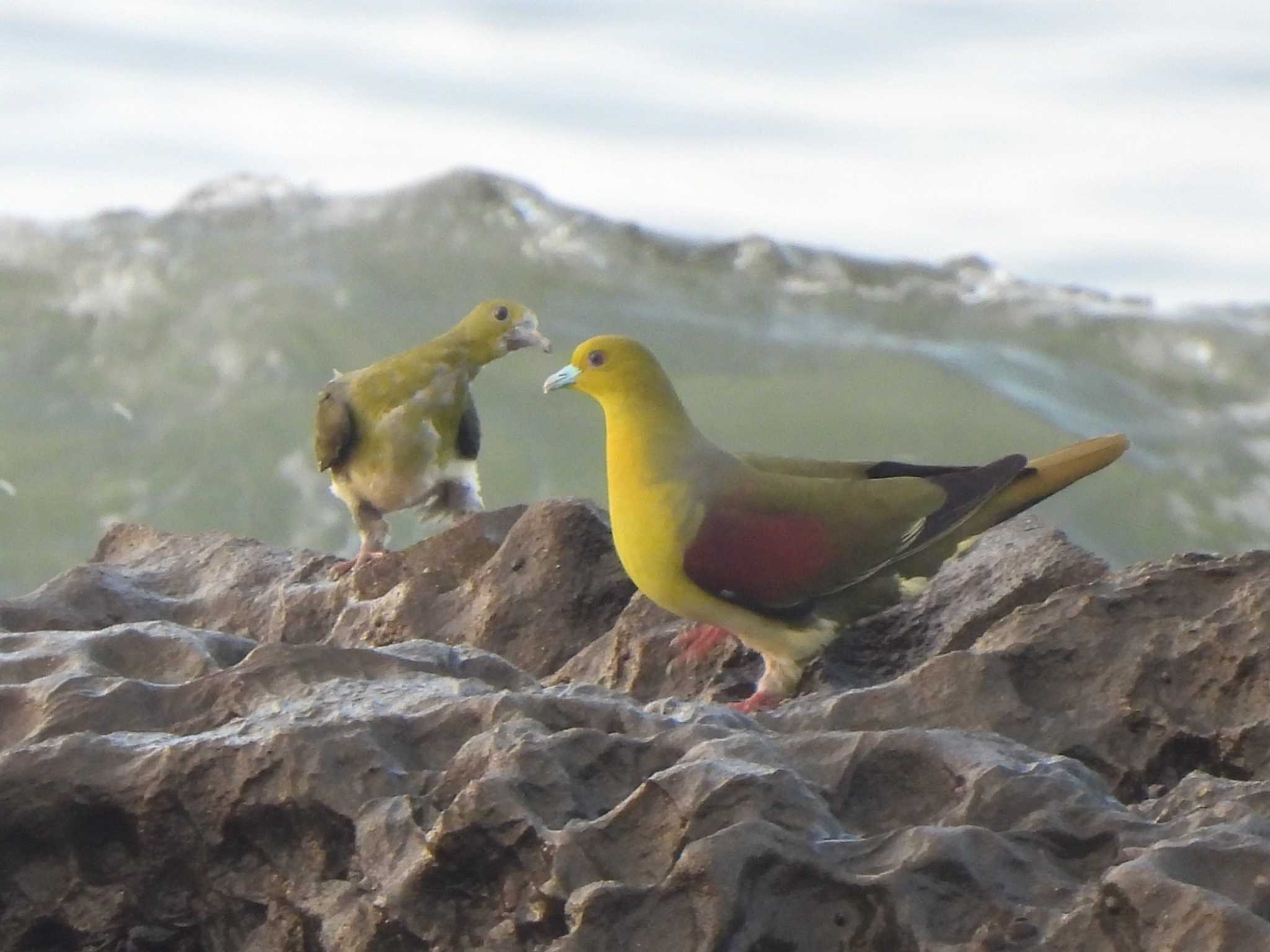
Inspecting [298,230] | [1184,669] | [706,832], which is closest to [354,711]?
[706,832]

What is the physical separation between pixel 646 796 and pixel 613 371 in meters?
2.49

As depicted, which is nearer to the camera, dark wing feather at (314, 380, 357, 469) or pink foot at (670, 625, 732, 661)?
pink foot at (670, 625, 732, 661)

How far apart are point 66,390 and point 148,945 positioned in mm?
20247

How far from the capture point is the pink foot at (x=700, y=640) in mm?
5047

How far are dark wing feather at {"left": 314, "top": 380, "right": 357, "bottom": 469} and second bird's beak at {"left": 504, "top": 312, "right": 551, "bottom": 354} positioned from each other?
0.56 m

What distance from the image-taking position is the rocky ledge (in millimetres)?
2924

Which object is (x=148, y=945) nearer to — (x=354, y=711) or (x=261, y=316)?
(x=354, y=711)

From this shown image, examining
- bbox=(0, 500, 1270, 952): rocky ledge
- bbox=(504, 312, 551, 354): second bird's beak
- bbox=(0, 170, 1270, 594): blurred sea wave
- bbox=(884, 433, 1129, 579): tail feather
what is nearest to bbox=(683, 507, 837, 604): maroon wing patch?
bbox=(884, 433, 1129, 579): tail feather

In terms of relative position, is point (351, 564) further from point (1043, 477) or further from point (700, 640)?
point (1043, 477)

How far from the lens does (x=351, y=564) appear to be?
5.84 metres

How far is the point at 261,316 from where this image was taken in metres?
23.0

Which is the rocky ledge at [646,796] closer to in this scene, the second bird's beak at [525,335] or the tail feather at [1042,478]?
the tail feather at [1042,478]

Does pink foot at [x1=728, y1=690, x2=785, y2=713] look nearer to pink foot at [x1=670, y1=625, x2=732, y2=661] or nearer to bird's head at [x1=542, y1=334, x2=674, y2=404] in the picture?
pink foot at [x1=670, y1=625, x2=732, y2=661]

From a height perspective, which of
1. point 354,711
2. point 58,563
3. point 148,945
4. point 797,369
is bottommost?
point 58,563
